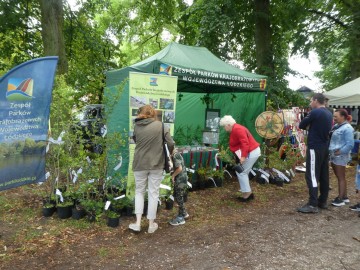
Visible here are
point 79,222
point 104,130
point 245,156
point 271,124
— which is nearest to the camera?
point 79,222

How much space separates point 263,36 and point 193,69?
7372mm

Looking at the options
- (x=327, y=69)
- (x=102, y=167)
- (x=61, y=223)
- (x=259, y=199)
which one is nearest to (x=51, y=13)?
(x=102, y=167)

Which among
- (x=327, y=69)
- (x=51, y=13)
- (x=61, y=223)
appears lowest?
(x=61, y=223)

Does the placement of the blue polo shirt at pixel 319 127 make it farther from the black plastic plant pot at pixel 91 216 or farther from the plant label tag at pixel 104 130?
the black plastic plant pot at pixel 91 216

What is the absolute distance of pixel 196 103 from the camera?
923cm

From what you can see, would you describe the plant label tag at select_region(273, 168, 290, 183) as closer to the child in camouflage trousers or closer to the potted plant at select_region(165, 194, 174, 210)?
the potted plant at select_region(165, 194, 174, 210)

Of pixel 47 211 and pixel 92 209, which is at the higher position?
pixel 92 209

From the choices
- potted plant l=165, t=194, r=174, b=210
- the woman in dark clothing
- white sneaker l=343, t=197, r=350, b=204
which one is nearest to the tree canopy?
potted plant l=165, t=194, r=174, b=210

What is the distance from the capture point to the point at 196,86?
8.52m

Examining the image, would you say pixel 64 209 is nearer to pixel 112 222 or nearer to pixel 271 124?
pixel 112 222

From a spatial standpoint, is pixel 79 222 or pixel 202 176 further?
pixel 202 176

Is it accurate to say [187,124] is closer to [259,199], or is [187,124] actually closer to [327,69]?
[259,199]

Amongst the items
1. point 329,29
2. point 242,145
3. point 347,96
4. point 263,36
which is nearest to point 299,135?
point 347,96

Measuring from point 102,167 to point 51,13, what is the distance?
5.24 m
